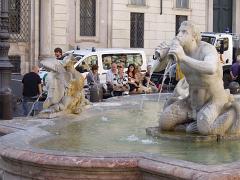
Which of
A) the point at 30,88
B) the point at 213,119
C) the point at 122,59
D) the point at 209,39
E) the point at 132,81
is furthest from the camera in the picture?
the point at 209,39

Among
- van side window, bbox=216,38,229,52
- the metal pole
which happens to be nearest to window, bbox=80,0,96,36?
van side window, bbox=216,38,229,52

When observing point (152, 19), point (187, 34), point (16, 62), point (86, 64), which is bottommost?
point (16, 62)

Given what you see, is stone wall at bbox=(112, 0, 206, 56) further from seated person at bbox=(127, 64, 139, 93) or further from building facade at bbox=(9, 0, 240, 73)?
seated person at bbox=(127, 64, 139, 93)

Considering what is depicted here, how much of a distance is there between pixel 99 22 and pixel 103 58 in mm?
9295

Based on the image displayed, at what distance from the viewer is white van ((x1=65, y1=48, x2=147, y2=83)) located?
19.8m

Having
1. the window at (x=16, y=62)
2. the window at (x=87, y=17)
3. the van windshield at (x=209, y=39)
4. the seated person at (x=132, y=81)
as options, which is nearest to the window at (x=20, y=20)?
the window at (x=16, y=62)

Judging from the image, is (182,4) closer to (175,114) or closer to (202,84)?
(175,114)

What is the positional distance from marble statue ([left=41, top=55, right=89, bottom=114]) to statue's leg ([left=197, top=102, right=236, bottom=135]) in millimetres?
2464

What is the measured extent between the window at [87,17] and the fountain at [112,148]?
1953cm

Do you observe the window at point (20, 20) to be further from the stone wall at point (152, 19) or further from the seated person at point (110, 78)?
the seated person at point (110, 78)

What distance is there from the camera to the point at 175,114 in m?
7.39

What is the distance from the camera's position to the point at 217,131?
7.08 meters

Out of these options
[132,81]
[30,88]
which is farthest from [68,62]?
[132,81]

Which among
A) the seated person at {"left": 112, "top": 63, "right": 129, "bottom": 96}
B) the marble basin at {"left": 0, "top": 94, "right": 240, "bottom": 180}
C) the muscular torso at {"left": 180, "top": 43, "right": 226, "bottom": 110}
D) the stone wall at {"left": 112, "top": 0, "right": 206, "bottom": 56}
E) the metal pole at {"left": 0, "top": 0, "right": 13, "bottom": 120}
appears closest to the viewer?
the marble basin at {"left": 0, "top": 94, "right": 240, "bottom": 180}
